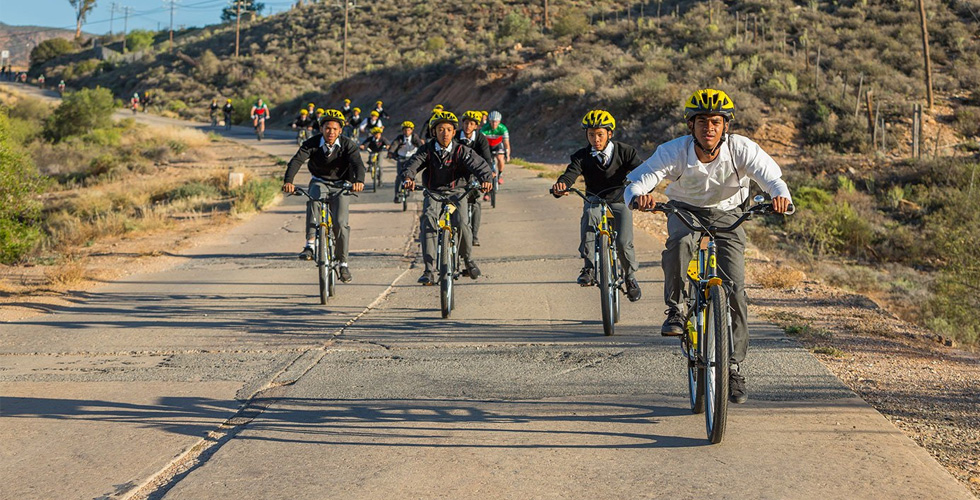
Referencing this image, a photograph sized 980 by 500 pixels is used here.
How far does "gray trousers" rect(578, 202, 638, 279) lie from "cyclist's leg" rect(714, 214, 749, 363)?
331 cm

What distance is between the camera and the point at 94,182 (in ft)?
109

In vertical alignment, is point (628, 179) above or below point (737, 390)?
above

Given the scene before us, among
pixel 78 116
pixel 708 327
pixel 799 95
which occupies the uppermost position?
pixel 78 116

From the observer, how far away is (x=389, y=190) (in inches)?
997

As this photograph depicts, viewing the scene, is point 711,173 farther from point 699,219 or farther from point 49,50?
point 49,50

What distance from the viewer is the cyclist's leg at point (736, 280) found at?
6043mm

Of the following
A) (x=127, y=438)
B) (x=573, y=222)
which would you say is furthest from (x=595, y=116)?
(x=573, y=222)

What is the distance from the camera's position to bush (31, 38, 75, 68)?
127250mm

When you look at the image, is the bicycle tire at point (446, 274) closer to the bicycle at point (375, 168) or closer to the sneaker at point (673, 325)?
the sneaker at point (673, 325)

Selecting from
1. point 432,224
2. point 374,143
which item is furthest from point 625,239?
point 374,143

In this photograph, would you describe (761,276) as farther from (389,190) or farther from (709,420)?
(389,190)

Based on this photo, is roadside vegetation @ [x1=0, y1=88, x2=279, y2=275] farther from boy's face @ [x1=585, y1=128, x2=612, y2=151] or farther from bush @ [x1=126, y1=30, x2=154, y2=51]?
bush @ [x1=126, y1=30, x2=154, y2=51]

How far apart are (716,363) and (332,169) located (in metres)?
7.13

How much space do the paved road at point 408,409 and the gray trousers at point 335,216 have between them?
0.62 meters
